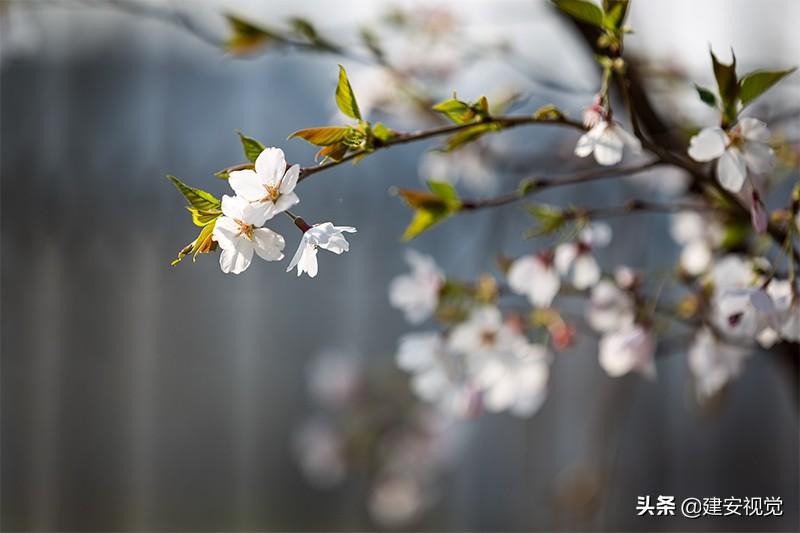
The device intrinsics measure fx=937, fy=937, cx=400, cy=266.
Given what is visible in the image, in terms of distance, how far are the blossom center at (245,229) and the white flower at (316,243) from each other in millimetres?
20

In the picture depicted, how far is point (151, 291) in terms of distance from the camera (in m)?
2.75

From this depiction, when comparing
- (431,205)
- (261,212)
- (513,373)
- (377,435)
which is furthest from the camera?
(377,435)

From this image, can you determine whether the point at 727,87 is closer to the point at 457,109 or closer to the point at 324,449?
the point at 457,109

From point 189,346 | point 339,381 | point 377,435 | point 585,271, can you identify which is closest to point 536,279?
point 585,271

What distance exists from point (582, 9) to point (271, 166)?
0.48 ft

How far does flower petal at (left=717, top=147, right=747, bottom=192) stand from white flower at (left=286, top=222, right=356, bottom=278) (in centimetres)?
16

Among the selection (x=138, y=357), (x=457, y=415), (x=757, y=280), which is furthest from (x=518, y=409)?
(x=138, y=357)

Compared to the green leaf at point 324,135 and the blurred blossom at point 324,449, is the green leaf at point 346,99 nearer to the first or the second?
the green leaf at point 324,135

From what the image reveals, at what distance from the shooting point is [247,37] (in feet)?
1.98

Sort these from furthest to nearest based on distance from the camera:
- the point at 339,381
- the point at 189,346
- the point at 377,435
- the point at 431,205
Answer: the point at 189,346 → the point at 339,381 → the point at 377,435 → the point at 431,205

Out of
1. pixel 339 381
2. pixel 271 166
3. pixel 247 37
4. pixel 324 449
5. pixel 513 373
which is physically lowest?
pixel 324 449

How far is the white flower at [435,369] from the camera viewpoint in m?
0.56

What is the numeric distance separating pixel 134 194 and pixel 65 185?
189 mm

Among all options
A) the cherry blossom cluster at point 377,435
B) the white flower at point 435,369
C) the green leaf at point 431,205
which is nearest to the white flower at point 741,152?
the green leaf at point 431,205
